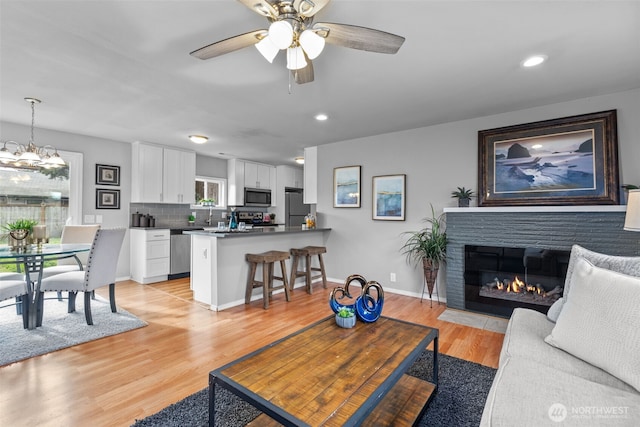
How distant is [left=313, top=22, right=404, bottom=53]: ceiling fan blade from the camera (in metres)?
1.55

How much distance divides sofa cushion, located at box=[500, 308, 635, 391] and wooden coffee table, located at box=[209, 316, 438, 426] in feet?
1.35

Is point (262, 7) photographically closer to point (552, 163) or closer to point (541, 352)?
point (541, 352)

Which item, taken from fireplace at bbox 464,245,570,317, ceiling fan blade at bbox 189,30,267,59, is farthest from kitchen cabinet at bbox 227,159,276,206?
ceiling fan blade at bbox 189,30,267,59

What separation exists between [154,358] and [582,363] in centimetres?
270

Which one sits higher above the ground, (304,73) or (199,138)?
(199,138)

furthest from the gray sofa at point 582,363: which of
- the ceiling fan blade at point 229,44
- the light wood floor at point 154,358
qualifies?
the ceiling fan blade at point 229,44

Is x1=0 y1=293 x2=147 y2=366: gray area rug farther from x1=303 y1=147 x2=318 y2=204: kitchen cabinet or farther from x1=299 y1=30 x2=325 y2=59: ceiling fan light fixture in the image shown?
x1=303 y1=147 x2=318 y2=204: kitchen cabinet

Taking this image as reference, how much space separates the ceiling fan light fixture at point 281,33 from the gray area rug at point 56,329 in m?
2.91

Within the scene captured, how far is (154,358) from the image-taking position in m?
2.35

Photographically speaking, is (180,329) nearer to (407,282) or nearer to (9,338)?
(9,338)

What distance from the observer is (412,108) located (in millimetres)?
3357

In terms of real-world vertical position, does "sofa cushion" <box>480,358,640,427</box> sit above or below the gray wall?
below

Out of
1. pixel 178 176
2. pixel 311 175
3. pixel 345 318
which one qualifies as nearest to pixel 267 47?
pixel 345 318

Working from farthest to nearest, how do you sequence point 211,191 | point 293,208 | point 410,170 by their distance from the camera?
point 293,208 < point 211,191 < point 410,170
